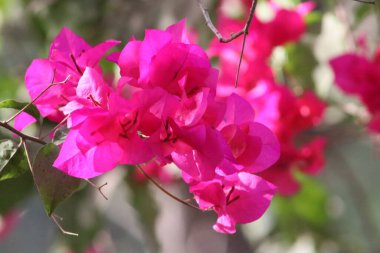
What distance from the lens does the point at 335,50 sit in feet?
4.27

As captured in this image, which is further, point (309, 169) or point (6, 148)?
point (309, 169)

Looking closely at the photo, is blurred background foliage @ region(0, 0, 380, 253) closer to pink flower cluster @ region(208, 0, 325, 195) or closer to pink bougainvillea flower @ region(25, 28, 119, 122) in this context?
pink flower cluster @ region(208, 0, 325, 195)

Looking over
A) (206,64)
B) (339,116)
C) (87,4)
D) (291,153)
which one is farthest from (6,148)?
(339,116)

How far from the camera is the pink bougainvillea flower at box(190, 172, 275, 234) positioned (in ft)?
1.67

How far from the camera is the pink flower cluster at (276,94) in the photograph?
938 millimetres

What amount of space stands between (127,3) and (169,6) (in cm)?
8

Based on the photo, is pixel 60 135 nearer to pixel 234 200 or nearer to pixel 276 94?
pixel 234 200

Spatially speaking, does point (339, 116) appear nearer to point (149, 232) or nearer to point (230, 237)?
point (149, 232)

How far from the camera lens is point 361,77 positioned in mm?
944

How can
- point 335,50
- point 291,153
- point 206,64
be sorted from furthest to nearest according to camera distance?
point 335,50 → point 291,153 → point 206,64

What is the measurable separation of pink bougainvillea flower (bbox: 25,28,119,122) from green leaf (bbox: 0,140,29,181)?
38mm

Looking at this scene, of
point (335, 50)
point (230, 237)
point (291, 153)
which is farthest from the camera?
point (230, 237)

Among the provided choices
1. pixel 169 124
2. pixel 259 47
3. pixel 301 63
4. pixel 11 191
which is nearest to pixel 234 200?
pixel 169 124

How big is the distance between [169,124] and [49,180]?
91mm
